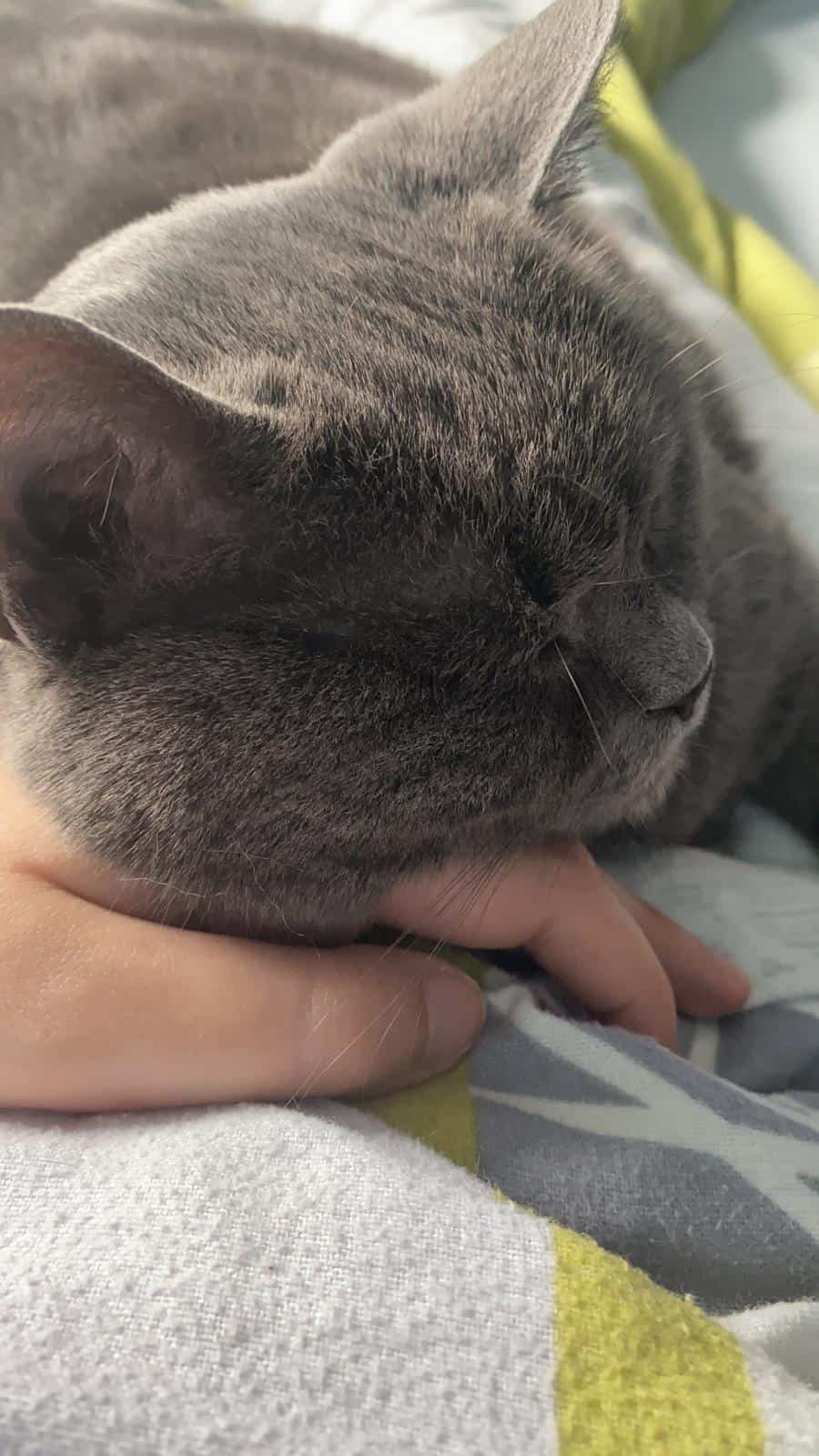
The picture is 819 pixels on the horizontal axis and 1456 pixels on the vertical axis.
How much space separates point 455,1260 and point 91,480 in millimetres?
465

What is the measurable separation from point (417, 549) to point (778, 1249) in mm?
478

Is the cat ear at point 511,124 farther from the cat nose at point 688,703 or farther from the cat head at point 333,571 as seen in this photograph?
the cat nose at point 688,703

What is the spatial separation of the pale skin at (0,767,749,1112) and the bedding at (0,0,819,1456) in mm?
28

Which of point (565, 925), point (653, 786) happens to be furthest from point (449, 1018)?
point (653, 786)

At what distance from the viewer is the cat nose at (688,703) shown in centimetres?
68

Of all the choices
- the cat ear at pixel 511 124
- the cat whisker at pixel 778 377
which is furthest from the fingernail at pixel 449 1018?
the cat whisker at pixel 778 377

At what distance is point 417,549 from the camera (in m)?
0.58

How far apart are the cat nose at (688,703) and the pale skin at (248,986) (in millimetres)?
136

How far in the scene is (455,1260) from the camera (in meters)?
0.52

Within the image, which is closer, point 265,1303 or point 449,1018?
point 265,1303

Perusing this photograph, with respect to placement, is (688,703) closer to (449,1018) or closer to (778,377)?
(449,1018)

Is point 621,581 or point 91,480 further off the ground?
point 91,480

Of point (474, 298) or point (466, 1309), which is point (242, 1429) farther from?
point (474, 298)

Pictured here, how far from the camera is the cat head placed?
0.56m
